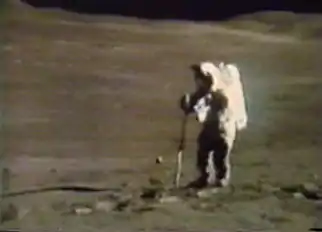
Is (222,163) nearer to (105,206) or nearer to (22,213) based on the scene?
(105,206)

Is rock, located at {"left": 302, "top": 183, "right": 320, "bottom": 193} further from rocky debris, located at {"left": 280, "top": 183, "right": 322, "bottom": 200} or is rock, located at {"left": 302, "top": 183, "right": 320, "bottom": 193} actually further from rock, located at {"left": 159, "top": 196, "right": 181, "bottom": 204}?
rock, located at {"left": 159, "top": 196, "right": 181, "bottom": 204}

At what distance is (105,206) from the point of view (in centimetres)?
100

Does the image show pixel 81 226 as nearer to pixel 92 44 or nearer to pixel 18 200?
pixel 18 200

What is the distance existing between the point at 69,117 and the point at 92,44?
105 mm

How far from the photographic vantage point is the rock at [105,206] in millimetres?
998

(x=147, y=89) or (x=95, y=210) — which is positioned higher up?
(x=147, y=89)

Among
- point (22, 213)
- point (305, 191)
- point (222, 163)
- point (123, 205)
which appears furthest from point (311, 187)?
point (22, 213)

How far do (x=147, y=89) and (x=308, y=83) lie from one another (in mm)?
229

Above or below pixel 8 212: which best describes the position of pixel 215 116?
above

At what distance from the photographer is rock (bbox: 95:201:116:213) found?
3.27ft

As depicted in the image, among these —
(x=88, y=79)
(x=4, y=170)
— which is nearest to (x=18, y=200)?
(x=4, y=170)

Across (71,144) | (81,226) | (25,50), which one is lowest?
(81,226)

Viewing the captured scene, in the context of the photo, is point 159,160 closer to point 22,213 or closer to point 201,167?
point 201,167

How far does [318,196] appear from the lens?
103 centimetres
